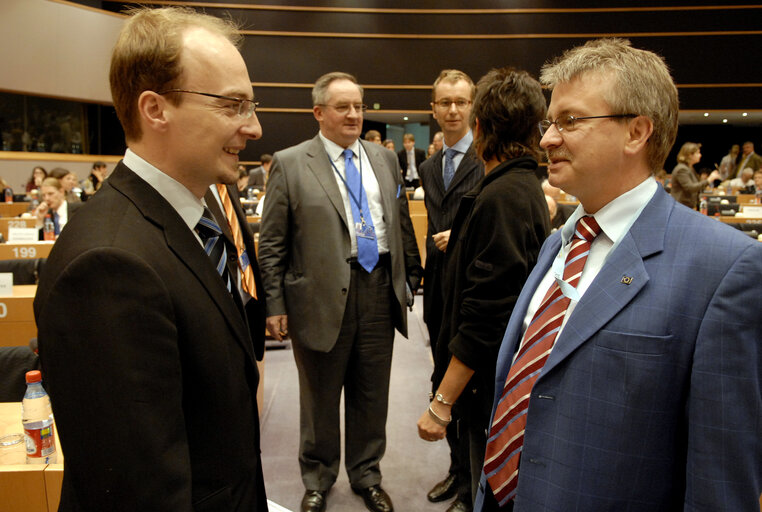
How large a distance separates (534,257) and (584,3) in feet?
33.4

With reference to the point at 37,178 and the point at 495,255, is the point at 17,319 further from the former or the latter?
the point at 37,178

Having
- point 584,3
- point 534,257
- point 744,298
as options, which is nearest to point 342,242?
point 534,257

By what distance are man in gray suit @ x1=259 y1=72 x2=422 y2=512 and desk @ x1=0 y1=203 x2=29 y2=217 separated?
21.0ft

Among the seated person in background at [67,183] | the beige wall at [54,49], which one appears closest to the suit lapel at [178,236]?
the seated person in background at [67,183]

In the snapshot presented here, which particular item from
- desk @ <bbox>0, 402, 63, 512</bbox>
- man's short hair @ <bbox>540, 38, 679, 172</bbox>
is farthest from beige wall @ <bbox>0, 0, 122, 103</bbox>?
man's short hair @ <bbox>540, 38, 679, 172</bbox>

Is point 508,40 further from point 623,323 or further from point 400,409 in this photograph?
point 623,323

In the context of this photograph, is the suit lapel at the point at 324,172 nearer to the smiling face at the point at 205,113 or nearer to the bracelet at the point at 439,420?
the bracelet at the point at 439,420

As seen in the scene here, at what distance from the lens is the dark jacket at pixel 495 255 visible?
1.45 metres

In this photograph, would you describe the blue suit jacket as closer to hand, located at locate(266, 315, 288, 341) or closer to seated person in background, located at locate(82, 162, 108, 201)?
hand, located at locate(266, 315, 288, 341)

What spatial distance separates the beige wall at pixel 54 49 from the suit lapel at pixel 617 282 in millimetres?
10847

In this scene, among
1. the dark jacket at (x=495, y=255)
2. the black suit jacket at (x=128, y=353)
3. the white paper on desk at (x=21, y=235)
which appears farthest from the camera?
the white paper on desk at (x=21, y=235)

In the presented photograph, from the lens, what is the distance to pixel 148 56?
943 mm

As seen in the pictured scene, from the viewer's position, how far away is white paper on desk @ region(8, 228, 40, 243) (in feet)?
14.4

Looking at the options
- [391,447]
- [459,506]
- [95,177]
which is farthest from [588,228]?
[95,177]
